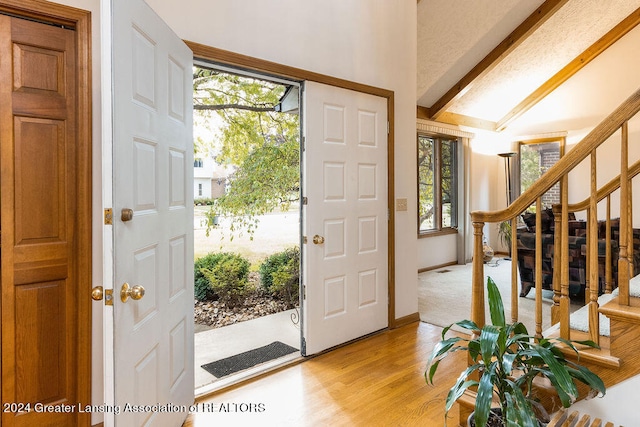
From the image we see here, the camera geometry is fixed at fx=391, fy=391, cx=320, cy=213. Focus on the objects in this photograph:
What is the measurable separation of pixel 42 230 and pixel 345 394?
1.87 meters

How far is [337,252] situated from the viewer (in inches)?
121

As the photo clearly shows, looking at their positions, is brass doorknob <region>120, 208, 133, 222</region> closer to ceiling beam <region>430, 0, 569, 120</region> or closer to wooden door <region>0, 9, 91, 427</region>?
wooden door <region>0, 9, 91, 427</region>

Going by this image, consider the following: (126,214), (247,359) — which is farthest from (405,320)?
(126,214)

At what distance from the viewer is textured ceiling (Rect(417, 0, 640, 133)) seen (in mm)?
4641

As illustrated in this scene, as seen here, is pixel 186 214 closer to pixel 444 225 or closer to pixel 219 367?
pixel 219 367

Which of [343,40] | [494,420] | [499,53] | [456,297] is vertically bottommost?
[456,297]

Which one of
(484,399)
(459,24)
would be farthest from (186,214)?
(459,24)

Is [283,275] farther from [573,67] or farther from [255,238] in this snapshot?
[573,67]

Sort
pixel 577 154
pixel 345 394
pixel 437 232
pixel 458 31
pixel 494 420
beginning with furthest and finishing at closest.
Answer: pixel 437 232 < pixel 458 31 < pixel 345 394 < pixel 577 154 < pixel 494 420

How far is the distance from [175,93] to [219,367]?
6.44 ft

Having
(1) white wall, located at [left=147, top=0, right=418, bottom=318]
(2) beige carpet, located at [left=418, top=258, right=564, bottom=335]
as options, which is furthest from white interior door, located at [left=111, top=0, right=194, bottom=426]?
(2) beige carpet, located at [left=418, top=258, right=564, bottom=335]

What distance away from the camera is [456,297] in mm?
4582

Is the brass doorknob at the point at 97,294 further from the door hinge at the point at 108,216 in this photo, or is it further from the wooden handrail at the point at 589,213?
the wooden handrail at the point at 589,213

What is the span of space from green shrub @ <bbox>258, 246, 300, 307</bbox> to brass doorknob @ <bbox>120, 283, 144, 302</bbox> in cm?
328
